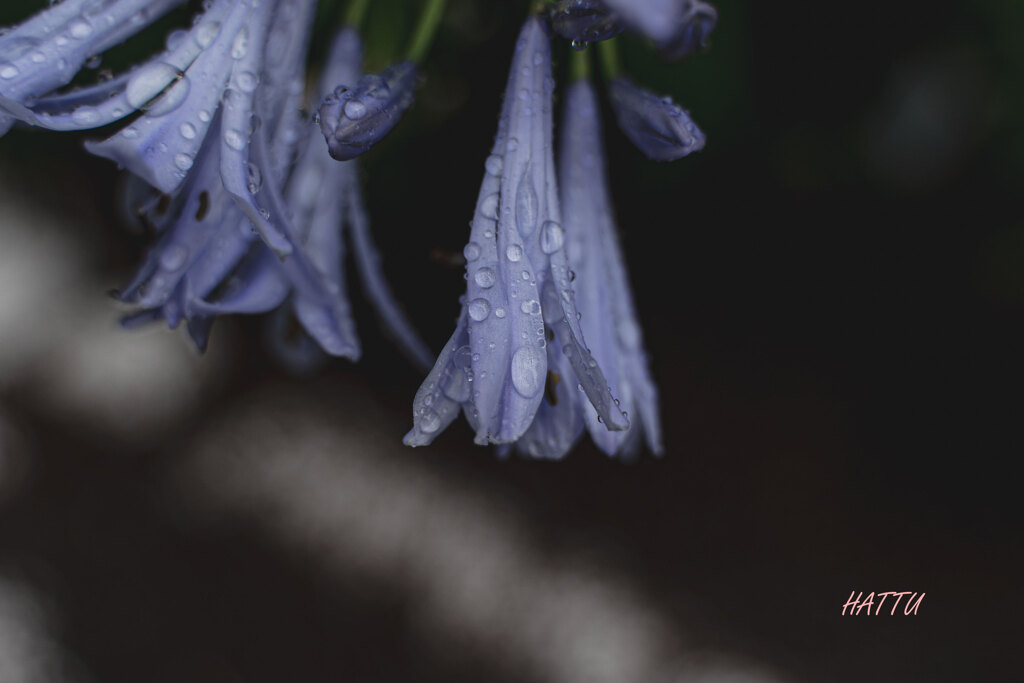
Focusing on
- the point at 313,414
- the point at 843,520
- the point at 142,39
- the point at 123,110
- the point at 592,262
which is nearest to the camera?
the point at 123,110

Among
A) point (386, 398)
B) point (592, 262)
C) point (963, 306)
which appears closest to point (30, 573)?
point (386, 398)

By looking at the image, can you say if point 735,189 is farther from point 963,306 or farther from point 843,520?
point 843,520

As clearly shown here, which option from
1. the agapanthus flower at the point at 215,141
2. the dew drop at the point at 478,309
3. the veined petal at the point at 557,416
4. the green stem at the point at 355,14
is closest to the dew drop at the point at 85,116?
the agapanthus flower at the point at 215,141

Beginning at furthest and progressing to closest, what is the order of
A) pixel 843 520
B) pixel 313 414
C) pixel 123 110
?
pixel 313 414 < pixel 843 520 < pixel 123 110

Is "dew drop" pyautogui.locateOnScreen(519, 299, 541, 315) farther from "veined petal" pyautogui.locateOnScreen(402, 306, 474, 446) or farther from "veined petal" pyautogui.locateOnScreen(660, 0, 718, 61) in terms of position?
"veined petal" pyautogui.locateOnScreen(660, 0, 718, 61)

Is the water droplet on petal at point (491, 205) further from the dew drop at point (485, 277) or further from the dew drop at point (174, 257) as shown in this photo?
the dew drop at point (174, 257)

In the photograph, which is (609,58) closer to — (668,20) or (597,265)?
(597,265)
